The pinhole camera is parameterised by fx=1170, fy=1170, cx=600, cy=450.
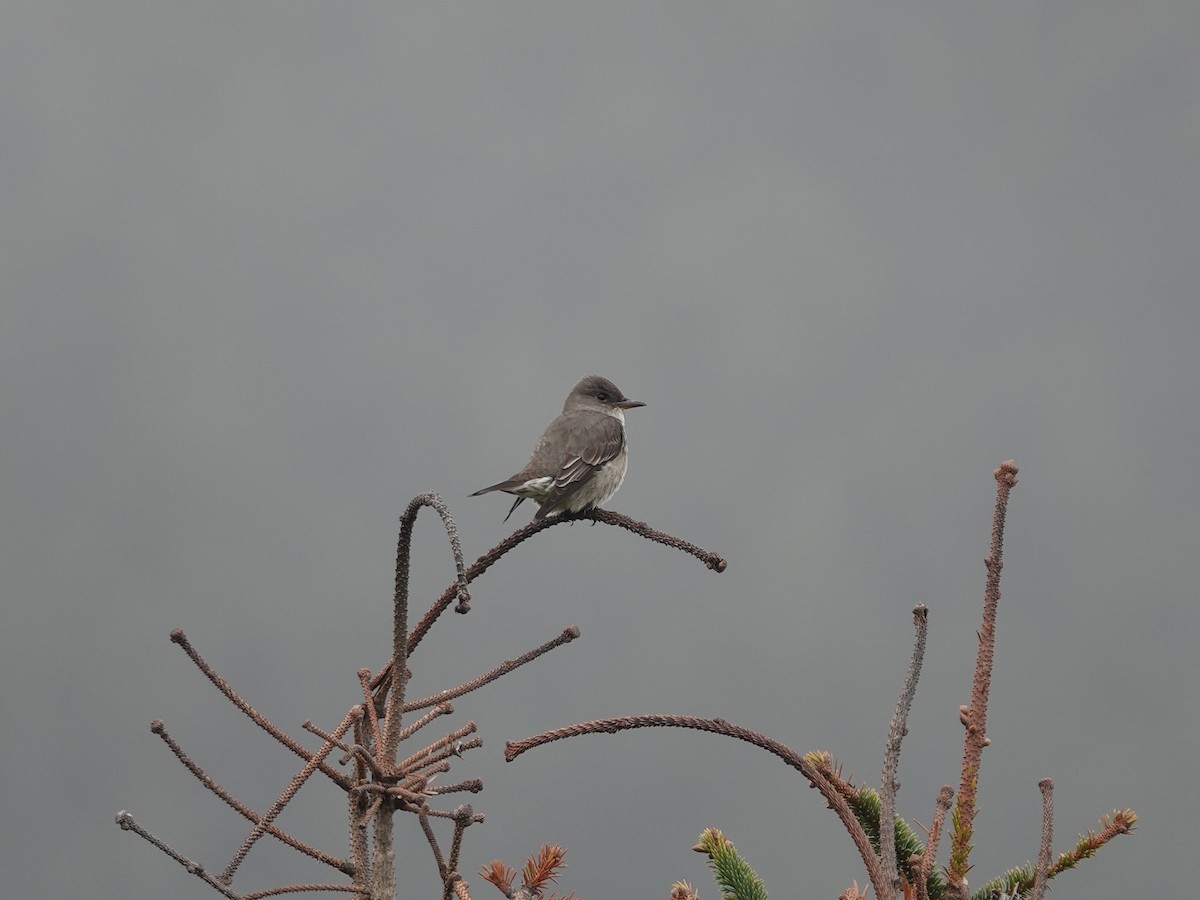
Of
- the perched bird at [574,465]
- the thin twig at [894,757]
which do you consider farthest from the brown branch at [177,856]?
the perched bird at [574,465]

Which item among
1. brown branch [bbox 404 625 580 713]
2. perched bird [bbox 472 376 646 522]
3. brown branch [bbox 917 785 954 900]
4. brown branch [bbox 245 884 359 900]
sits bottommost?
brown branch [bbox 245 884 359 900]

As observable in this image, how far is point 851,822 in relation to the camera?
8.64 ft

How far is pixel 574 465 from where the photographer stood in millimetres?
6711

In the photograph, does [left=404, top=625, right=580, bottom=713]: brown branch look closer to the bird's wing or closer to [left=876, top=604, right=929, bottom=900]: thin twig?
[left=876, top=604, right=929, bottom=900]: thin twig

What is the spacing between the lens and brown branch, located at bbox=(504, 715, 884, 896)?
Result: 2.58 meters

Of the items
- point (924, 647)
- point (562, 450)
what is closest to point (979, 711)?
point (924, 647)

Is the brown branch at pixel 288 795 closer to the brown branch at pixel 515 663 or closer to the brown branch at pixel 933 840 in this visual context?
the brown branch at pixel 515 663

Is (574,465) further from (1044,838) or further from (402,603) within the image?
(1044,838)

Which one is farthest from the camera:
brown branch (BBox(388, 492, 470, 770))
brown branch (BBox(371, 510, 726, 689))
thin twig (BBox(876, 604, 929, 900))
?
brown branch (BBox(371, 510, 726, 689))

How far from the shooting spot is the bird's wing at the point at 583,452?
643cm

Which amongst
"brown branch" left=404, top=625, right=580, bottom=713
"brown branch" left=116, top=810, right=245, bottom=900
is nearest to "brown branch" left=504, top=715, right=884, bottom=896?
"brown branch" left=404, top=625, right=580, bottom=713

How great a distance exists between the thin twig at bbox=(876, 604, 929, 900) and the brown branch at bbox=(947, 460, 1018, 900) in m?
0.19

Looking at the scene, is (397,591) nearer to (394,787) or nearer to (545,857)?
(394,787)

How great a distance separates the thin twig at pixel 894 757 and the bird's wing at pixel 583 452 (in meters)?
3.37
